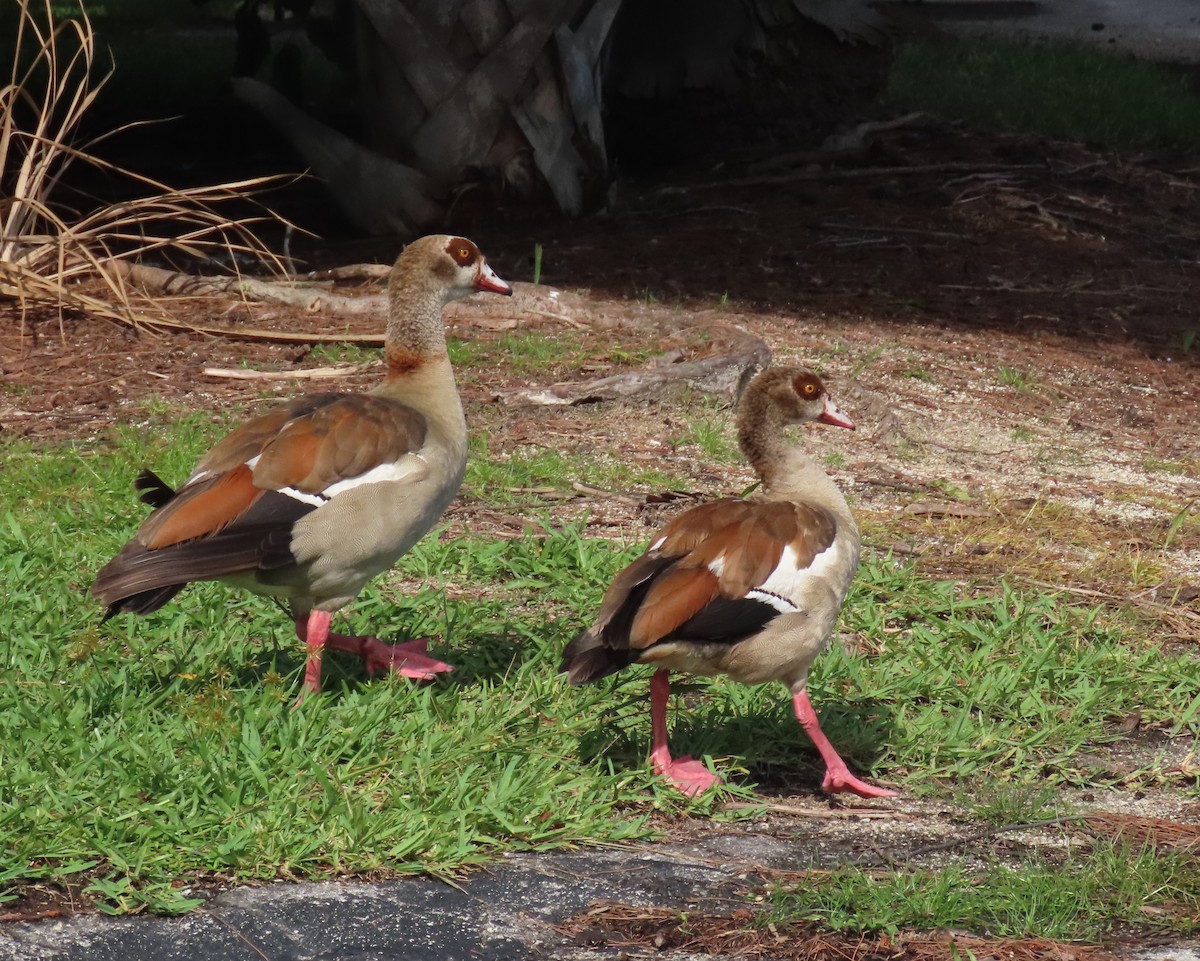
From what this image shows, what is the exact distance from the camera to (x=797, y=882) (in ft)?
12.6

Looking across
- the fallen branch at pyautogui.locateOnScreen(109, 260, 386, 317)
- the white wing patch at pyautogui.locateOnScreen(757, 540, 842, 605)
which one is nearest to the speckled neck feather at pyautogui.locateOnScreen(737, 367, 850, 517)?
the white wing patch at pyautogui.locateOnScreen(757, 540, 842, 605)

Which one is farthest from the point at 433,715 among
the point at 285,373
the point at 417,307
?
the point at 285,373

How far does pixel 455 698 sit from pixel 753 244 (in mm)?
6628

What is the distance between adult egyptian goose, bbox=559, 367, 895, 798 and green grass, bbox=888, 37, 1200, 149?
10400mm

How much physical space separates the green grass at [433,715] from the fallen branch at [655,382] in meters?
1.59

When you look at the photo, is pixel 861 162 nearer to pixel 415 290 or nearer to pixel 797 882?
pixel 415 290

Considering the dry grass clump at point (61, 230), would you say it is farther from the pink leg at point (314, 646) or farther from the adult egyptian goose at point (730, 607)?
the adult egyptian goose at point (730, 607)

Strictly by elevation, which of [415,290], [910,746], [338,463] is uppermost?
[415,290]

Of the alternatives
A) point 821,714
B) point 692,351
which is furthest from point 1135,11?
point 821,714

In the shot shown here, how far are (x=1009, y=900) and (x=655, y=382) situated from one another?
427 cm

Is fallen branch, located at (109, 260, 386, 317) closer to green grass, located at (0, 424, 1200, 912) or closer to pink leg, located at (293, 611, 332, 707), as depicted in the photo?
green grass, located at (0, 424, 1200, 912)

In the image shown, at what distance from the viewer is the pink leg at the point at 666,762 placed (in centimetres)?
430

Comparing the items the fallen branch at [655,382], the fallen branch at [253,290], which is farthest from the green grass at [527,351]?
the fallen branch at [253,290]

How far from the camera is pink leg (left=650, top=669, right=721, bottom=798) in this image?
4305mm
